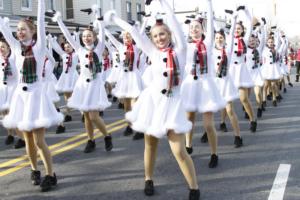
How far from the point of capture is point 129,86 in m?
8.50

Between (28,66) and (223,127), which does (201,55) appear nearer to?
(28,66)

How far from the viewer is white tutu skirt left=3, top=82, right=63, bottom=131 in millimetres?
4703

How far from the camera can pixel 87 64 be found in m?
6.61

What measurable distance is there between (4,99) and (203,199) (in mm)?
4593

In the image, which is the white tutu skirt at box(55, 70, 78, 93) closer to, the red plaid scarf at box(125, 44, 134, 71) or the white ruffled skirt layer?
the red plaid scarf at box(125, 44, 134, 71)

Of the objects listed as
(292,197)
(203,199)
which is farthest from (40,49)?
(292,197)

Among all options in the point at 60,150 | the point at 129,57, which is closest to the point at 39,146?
the point at 60,150

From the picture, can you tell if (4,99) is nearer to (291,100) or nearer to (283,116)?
(283,116)

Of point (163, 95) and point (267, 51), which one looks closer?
point (163, 95)

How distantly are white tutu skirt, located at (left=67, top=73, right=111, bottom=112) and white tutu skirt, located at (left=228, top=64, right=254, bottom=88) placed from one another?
2.52 metres

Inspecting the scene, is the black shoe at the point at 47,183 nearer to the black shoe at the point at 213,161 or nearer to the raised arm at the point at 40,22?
the raised arm at the point at 40,22

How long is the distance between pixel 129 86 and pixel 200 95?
9.78 feet

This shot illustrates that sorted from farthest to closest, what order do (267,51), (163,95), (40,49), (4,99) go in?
(267,51), (4,99), (40,49), (163,95)

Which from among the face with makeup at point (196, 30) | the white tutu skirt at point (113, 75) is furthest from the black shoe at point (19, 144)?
the white tutu skirt at point (113, 75)
